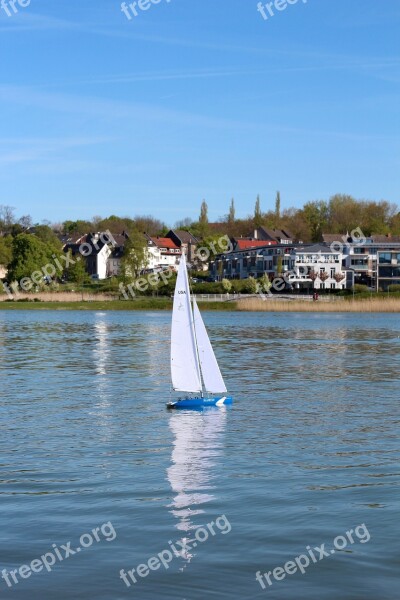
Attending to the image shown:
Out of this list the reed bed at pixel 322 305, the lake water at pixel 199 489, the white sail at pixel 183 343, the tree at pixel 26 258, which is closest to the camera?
the lake water at pixel 199 489

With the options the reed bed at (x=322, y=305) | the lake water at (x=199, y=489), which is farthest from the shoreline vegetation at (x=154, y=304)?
the lake water at (x=199, y=489)

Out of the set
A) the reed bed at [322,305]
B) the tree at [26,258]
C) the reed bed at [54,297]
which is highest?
the tree at [26,258]

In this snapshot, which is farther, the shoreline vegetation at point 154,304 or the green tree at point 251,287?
the green tree at point 251,287

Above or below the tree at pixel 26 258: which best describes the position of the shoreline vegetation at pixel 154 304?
below

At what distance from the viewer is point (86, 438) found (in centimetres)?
2597

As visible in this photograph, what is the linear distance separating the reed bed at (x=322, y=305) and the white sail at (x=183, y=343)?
102 meters

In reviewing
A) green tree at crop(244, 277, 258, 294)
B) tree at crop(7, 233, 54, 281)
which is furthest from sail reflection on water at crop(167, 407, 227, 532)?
tree at crop(7, 233, 54, 281)

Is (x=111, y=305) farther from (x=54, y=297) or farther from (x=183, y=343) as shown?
(x=183, y=343)

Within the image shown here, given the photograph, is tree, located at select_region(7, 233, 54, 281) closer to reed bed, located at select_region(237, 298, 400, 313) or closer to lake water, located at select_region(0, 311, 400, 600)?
reed bed, located at select_region(237, 298, 400, 313)

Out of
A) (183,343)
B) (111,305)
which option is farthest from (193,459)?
(111,305)

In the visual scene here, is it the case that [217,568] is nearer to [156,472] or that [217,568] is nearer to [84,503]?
[84,503]

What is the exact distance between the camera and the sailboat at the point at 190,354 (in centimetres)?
3034

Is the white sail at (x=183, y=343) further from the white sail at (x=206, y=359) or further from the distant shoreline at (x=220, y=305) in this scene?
the distant shoreline at (x=220, y=305)

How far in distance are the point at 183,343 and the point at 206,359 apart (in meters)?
1.02
